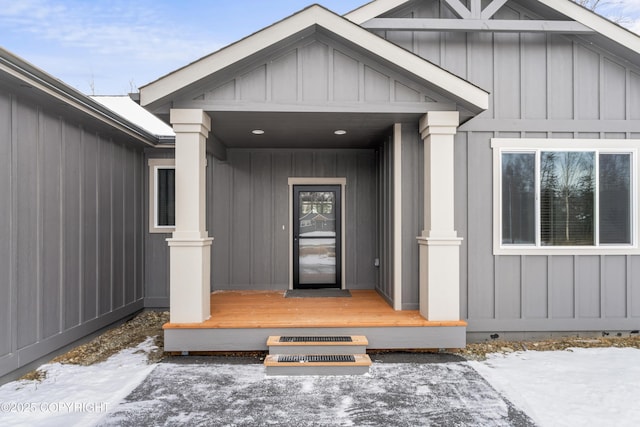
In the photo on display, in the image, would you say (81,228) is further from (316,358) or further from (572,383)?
(572,383)

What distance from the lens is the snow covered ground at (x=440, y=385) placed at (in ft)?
10.1

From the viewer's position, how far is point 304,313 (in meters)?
4.80

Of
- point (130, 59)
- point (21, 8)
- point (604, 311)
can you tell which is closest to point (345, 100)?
Result: point (604, 311)

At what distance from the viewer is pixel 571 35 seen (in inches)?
198

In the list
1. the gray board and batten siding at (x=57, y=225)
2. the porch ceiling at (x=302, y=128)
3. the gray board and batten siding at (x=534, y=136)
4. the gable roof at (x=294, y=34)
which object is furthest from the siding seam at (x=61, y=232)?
the gray board and batten siding at (x=534, y=136)

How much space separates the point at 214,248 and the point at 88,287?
2026 mm

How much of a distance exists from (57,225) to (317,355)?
3046mm

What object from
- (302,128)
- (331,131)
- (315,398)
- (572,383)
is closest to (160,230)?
(302,128)

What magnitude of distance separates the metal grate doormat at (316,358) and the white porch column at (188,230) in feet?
3.31

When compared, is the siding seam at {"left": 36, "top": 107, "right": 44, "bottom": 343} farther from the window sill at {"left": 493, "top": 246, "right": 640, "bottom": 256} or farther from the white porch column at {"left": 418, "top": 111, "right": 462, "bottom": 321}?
the window sill at {"left": 493, "top": 246, "right": 640, "bottom": 256}

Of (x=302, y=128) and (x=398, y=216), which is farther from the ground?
(x=302, y=128)

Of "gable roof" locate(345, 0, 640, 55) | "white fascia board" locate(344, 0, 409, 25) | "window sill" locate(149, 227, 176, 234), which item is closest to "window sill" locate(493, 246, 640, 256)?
"gable roof" locate(345, 0, 640, 55)

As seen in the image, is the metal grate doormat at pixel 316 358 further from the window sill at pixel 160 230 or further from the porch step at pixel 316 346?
the window sill at pixel 160 230

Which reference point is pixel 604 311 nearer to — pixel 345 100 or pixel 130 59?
pixel 345 100
